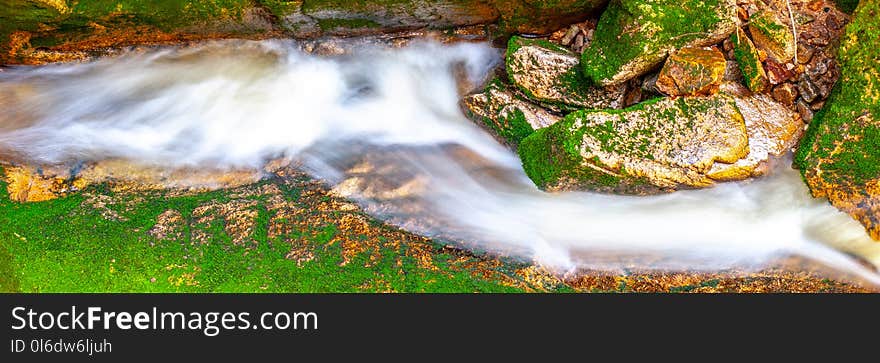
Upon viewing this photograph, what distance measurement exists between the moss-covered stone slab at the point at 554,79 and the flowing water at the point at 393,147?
416 mm

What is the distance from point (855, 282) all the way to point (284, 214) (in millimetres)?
4517

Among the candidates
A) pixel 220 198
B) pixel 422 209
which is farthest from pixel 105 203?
pixel 422 209

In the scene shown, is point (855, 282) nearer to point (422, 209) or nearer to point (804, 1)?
point (804, 1)

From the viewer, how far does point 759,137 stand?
4.75m

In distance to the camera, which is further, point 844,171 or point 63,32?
point 63,32

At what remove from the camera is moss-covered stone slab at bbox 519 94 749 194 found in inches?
183

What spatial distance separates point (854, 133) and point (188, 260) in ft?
16.2

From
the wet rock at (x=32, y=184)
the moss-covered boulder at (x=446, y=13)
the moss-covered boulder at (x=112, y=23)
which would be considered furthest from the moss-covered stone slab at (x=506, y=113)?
the wet rock at (x=32, y=184)

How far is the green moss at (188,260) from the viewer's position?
4.54m

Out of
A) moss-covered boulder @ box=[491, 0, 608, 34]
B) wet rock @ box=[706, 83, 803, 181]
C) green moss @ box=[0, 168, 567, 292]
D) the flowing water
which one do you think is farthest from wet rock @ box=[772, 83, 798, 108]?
green moss @ box=[0, 168, 567, 292]

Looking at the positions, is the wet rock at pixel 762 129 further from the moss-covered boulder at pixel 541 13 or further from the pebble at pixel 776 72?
the moss-covered boulder at pixel 541 13

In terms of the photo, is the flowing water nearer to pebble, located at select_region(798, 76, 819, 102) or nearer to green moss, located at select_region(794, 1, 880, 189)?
green moss, located at select_region(794, 1, 880, 189)

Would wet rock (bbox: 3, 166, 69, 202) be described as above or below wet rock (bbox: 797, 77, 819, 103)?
below

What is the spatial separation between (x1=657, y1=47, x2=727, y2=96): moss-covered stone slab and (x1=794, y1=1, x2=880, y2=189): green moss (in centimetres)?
80
